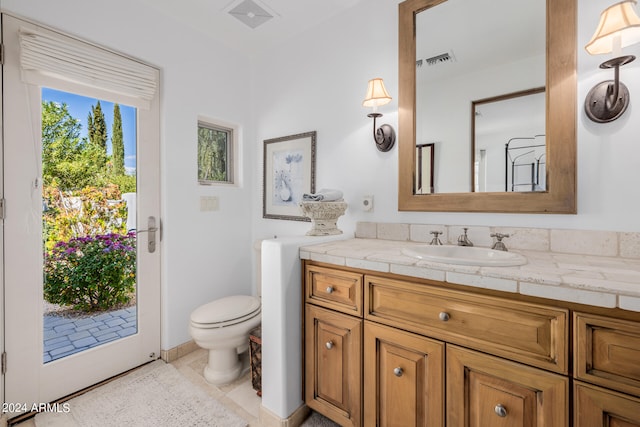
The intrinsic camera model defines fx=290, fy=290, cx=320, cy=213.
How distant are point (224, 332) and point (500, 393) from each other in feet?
4.67

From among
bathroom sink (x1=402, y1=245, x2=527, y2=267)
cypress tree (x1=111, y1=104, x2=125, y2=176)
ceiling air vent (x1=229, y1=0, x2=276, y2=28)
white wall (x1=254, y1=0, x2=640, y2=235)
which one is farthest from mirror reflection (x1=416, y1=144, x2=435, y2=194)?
cypress tree (x1=111, y1=104, x2=125, y2=176)

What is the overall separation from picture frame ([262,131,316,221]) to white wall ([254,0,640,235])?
2.7 inches

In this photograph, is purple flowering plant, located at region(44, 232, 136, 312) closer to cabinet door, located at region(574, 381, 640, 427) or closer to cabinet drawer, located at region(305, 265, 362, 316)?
cabinet drawer, located at region(305, 265, 362, 316)

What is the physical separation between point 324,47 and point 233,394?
2399 mm

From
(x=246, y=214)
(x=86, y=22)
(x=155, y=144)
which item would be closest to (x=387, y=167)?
(x=246, y=214)

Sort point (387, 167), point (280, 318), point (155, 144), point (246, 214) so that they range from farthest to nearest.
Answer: point (246, 214) < point (155, 144) < point (387, 167) < point (280, 318)

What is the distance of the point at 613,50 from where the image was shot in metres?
1.11

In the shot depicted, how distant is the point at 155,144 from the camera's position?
2.02 m

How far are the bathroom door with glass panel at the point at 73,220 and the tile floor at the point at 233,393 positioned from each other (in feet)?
0.84

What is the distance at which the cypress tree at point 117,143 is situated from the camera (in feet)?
6.10

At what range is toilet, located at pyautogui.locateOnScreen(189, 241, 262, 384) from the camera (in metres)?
1.74

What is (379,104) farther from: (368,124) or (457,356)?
(457,356)

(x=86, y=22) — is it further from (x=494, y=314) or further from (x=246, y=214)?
(x=494, y=314)

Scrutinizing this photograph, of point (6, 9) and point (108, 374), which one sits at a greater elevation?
point (6, 9)
